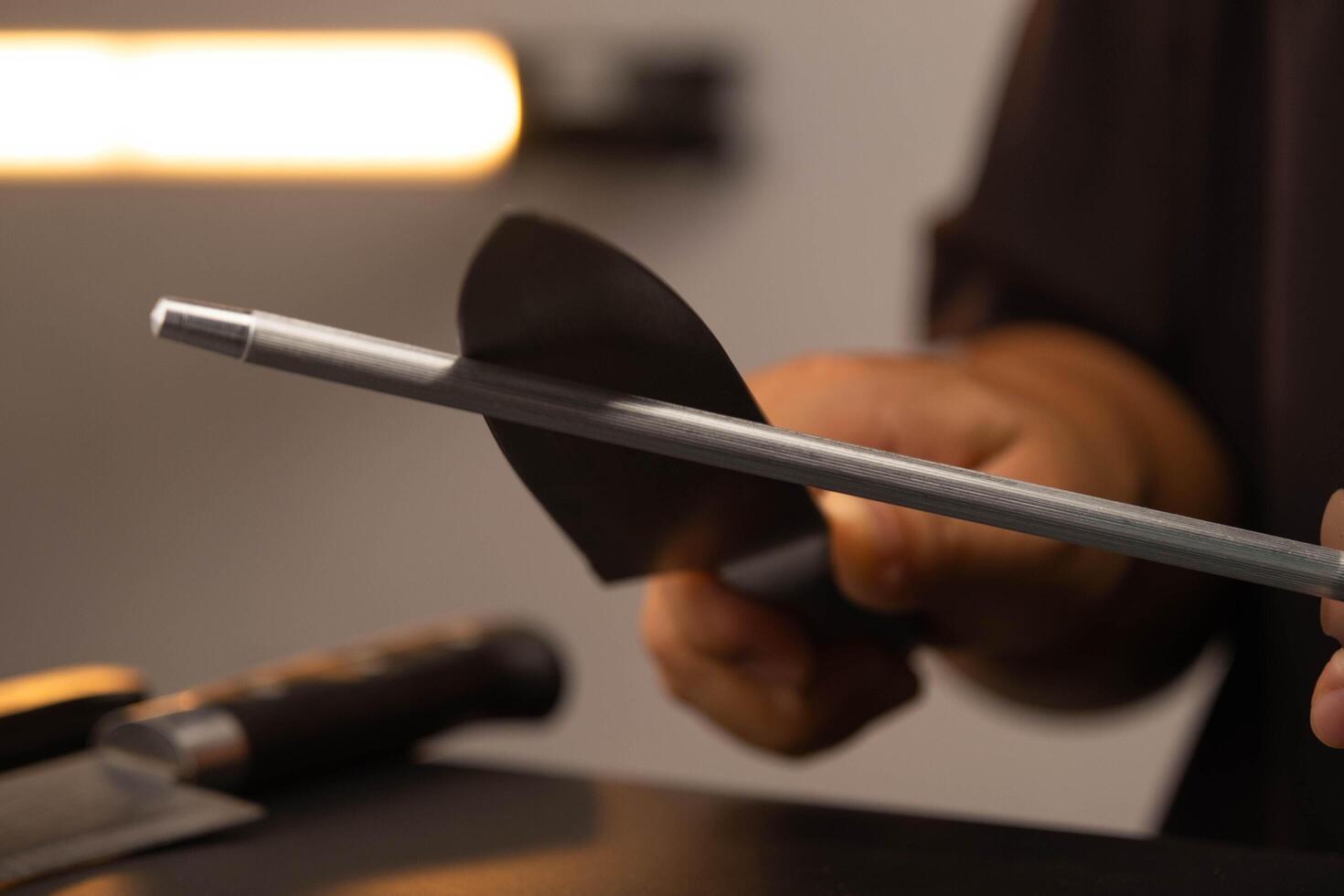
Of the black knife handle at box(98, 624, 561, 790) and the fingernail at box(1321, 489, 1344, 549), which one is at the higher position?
the fingernail at box(1321, 489, 1344, 549)

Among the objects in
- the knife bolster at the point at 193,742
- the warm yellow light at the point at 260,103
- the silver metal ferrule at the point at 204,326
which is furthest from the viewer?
the warm yellow light at the point at 260,103

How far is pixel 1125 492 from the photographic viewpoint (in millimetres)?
258

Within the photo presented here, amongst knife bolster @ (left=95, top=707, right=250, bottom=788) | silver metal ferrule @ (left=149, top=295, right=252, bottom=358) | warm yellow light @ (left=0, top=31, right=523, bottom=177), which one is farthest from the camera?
warm yellow light @ (left=0, top=31, right=523, bottom=177)

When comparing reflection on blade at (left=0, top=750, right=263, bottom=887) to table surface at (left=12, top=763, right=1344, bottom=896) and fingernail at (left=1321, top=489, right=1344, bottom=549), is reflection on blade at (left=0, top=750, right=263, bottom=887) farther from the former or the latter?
fingernail at (left=1321, top=489, right=1344, bottom=549)

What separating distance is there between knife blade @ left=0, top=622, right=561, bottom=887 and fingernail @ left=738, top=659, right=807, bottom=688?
59 millimetres

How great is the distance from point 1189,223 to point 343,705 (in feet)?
0.96

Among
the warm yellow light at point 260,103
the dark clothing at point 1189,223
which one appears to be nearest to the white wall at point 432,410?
the warm yellow light at point 260,103

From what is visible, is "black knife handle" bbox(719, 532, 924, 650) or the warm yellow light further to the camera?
the warm yellow light

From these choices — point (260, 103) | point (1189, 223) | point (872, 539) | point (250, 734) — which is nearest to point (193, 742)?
point (250, 734)

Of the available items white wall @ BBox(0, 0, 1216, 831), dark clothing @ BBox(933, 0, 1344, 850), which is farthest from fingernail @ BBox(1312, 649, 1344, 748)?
white wall @ BBox(0, 0, 1216, 831)

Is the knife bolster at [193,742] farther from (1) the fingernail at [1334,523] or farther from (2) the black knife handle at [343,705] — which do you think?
(1) the fingernail at [1334,523]

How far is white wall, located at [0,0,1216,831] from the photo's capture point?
2.82ft

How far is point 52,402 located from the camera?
1060 mm

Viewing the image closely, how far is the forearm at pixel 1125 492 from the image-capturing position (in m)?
0.28
